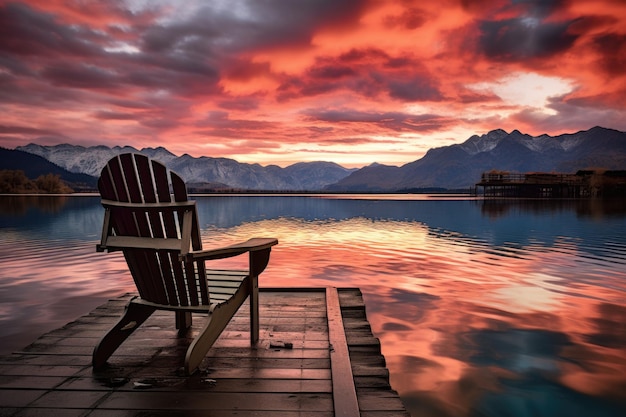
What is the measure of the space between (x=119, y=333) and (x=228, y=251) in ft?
3.75

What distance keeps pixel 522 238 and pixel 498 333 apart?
45.1 ft

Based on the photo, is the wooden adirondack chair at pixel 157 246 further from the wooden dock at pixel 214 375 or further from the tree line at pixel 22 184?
the tree line at pixel 22 184

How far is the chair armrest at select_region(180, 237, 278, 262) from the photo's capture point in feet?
10.3

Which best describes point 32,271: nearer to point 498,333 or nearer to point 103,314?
point 103,314

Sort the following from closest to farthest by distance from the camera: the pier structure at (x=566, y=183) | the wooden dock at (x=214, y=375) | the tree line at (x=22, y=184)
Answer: the wooden dock at (x=214, y=375) → the pier structure at (x=566, y=183) → the tree line at (x=22, y=184)

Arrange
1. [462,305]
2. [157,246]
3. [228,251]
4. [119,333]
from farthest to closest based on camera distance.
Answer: [462,305] < [119,333] < [228,251] < [157,246]

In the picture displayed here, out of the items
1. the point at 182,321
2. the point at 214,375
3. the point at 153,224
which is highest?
the point at 153,224

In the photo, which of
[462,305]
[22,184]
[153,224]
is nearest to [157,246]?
[153,224]

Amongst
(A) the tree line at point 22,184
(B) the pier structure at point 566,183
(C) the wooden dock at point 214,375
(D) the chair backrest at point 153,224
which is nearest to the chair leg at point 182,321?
(C) the wooden dock at point 214,375

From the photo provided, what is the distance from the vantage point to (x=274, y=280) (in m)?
10.7

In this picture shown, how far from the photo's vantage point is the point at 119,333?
3.52 m

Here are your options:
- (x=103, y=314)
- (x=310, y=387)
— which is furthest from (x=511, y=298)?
(x=103, y=314)

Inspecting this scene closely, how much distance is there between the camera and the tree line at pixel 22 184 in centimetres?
9423

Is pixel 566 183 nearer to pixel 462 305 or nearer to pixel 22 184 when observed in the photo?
pixel 462 305
